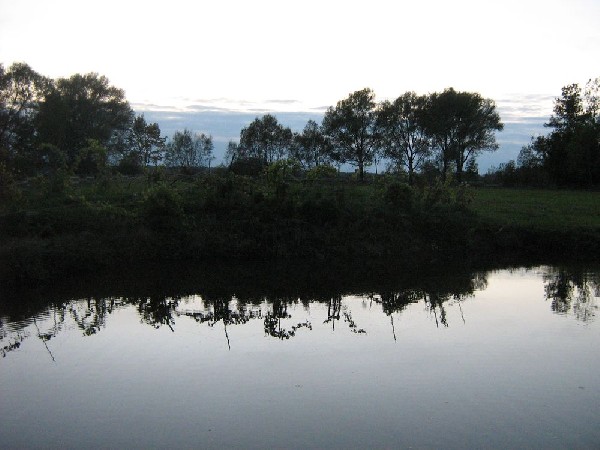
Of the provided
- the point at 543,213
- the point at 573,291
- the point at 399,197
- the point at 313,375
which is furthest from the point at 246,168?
the point at 313,375

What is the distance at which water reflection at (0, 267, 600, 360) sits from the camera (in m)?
10.9

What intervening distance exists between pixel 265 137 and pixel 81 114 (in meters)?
17.1

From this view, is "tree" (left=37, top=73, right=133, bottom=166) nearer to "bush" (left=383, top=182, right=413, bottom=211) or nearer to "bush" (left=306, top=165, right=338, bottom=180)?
"bush" (left=306, top=165, right=338, bottom=180)

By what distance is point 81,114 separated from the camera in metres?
52.4

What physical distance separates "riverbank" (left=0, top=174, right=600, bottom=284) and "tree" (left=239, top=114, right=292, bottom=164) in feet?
112

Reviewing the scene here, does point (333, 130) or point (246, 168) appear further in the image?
point (333, 130)

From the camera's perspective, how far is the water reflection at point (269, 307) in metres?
10.9

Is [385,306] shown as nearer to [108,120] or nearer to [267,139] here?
[267,139]

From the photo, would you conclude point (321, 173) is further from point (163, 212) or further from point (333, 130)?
point (333, 130)

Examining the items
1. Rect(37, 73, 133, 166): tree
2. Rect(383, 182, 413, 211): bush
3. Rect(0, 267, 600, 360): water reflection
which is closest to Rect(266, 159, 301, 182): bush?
Rect(383, 182, 413, 211): bush

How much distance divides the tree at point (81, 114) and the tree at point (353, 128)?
67.4 ft

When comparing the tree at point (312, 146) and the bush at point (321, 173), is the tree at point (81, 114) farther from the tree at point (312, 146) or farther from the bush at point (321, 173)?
the bush at point (321, 173)

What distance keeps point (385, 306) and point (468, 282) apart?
12.2 feet

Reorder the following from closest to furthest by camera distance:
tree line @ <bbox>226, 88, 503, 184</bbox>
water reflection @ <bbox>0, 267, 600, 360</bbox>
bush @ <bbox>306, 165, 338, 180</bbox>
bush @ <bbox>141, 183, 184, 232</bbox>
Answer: water reflection @ <bbox>0, 267, 600, 360</bbox>
bush @ <bbox>141, 183, 184, 232</bbox>
bush @ <bbox>306, 165, 338, 180</bbox>
tree line @ <bbox>226, 88, 503, 184</bbox>
